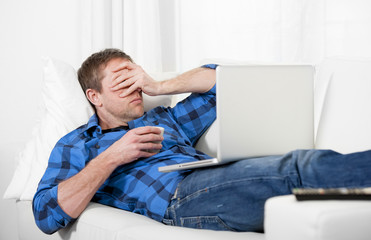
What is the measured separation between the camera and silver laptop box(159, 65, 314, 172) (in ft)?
4.37

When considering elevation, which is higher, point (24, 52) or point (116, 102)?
point (24, 52)

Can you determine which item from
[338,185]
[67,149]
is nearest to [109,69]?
[67,149]

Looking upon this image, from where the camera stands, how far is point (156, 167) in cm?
172

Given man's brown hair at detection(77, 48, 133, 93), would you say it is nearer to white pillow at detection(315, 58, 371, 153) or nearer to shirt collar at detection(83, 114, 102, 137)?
shirt collar at detection(83, 114, 102, 137)

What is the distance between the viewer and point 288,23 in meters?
2.91

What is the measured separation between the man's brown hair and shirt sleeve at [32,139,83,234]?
0.38 meters

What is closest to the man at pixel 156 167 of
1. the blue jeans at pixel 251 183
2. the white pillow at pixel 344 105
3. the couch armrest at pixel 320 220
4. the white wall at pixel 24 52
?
the blue jeans at pixel 251 183

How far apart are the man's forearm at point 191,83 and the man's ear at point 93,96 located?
266mm

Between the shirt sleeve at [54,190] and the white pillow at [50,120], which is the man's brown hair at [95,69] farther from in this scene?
the shirt sleeve at [54,190]

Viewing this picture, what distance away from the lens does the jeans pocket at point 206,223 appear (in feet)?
4.57

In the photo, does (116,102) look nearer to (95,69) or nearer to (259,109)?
(95,69)

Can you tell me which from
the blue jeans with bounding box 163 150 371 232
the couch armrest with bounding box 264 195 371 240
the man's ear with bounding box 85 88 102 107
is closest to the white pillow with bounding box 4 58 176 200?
the man's ear with bounding box 85 88 102 107

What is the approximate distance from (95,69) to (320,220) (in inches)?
54.2

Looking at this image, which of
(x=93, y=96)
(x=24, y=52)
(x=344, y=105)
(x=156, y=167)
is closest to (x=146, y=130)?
(x=156, y=167)
